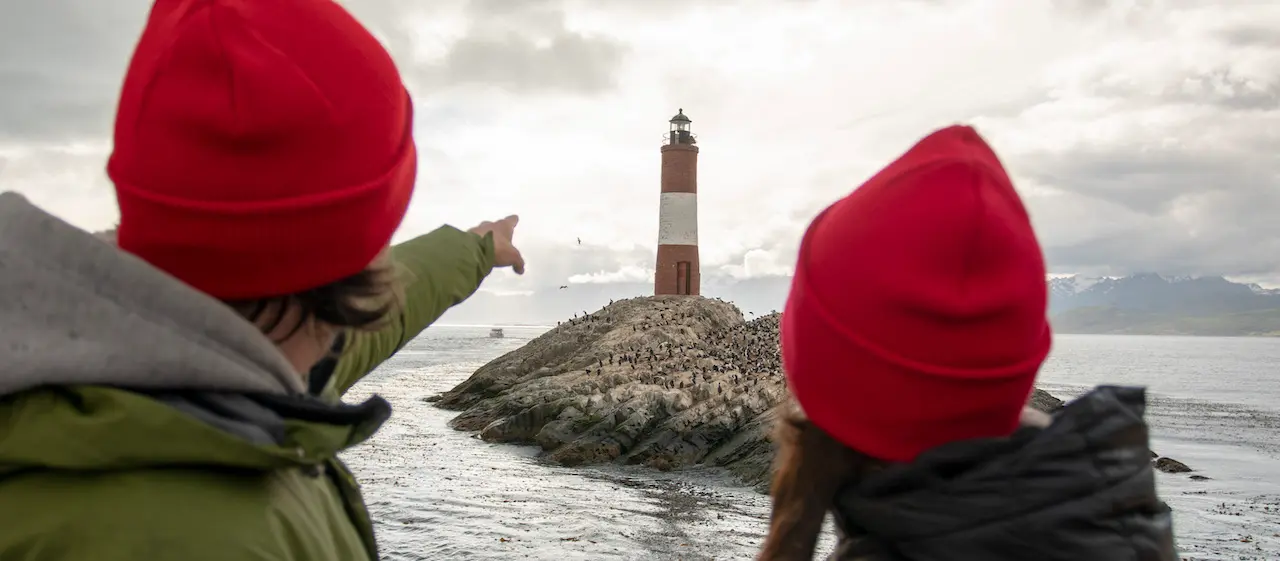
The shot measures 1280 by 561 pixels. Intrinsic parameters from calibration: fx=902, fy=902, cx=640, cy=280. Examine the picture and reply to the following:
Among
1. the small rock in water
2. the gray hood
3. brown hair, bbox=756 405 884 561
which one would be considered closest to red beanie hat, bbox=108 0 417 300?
the gray hood

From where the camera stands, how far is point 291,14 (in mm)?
1646

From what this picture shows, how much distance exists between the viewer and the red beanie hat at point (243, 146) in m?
1.54

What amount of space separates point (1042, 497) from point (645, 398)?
18.7 meters

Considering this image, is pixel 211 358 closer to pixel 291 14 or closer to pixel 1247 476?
pixel 291 14

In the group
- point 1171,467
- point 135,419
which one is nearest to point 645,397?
point 1171,467

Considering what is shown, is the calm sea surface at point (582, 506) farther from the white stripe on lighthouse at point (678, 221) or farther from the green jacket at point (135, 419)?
the white stripe on lighthouse at point (678, 221)

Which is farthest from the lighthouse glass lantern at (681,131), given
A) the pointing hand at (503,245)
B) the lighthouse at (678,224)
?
the pointing hand at (503,245)

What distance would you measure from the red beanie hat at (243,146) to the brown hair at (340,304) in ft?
0.15

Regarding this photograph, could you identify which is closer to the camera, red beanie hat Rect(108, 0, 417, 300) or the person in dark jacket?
red beanie hat Rect(108, 0, 417, 300)

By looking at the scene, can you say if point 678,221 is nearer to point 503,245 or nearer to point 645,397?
point 645,397

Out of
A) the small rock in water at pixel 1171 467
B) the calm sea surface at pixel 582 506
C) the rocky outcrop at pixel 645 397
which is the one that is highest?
the rocky outcrop at pixel 645 397

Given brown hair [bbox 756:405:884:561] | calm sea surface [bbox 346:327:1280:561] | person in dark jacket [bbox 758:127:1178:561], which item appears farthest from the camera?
calm sea surface [bbox 346:327:1280:561]

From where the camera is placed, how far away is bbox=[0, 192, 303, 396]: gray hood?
53.7 inches

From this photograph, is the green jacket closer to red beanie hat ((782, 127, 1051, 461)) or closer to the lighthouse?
red beanie hat ((782, 127, 1051, 461))
